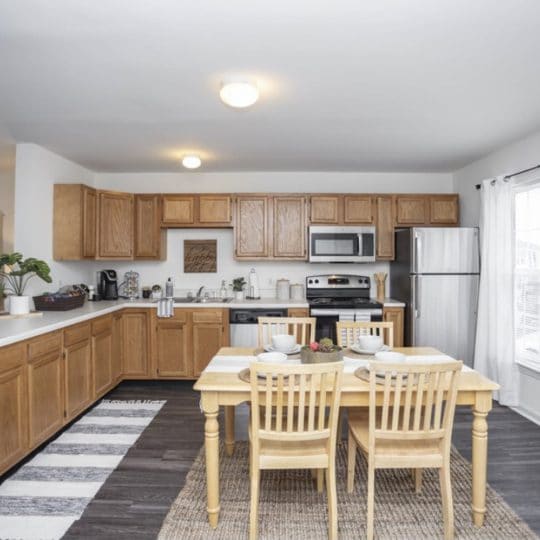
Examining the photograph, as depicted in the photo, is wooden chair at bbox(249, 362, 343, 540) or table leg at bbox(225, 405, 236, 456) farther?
table leg at bbox(225, 405, 236, 456)

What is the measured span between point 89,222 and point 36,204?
0.56 m

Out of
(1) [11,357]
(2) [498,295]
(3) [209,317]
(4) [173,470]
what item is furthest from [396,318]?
(1) [11,357]

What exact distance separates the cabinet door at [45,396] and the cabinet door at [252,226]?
90.7 inches

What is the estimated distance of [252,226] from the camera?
15.9 feet

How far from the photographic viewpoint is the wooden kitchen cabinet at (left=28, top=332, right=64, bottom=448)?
2748 millimetres

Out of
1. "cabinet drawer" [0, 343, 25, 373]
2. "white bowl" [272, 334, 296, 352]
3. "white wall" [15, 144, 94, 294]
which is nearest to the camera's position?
"cabinet drawer" [0, 343, 25, 373]

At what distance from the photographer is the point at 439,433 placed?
1972mm

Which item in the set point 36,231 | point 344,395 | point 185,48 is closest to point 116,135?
point 36,231

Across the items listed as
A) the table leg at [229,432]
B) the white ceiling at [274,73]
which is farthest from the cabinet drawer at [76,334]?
the white ceiling at [274,73]

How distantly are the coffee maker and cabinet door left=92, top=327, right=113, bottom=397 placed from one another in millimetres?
781

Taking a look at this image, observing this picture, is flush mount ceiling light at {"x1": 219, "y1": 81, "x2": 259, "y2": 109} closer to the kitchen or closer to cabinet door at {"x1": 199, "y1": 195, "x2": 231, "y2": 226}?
the kitchen

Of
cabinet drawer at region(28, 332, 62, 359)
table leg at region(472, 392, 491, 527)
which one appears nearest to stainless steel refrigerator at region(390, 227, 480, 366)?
table leg at region(472, 392, 491, 527)

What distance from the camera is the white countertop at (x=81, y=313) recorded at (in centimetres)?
267

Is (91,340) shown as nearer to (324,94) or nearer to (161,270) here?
(161,270)
